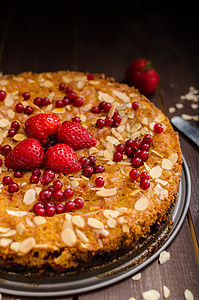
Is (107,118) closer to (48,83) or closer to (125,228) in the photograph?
(48,83)

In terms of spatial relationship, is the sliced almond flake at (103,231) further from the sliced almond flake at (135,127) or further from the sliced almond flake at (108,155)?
the sliced almond flake at (135,127)

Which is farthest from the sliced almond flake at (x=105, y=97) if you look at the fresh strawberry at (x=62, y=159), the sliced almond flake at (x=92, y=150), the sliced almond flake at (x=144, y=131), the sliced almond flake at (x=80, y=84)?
the fresh strawberry at (x=62, y=159)

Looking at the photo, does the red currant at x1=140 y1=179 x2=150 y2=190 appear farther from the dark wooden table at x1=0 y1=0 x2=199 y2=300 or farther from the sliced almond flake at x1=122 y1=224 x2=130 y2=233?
the dark wooden table at x1=0 y1=0 x2=199 y2=300

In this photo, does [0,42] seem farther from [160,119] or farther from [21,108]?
[160,119]

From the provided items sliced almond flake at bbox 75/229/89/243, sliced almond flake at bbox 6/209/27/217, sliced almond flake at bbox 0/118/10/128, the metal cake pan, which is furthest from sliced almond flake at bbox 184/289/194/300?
sliced almond flake at bbox 0/118/10/128

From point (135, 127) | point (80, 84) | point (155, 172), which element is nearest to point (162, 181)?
point (155, 172)

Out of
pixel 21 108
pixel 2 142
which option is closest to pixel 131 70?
pixel 21 108
